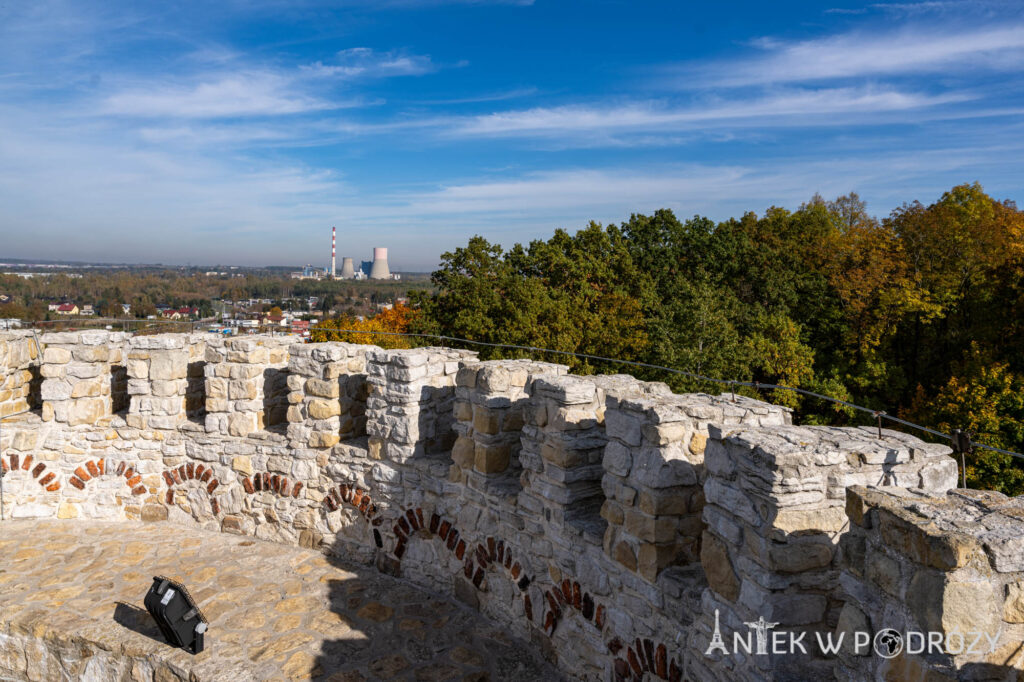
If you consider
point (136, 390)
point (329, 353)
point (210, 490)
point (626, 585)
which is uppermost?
point (329, 353)

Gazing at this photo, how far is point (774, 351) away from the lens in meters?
24.0

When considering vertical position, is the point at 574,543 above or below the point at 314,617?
above

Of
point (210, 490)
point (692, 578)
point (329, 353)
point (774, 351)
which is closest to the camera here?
point (692, 578)

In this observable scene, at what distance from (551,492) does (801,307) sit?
27.1 meters

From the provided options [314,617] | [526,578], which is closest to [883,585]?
[526,578]

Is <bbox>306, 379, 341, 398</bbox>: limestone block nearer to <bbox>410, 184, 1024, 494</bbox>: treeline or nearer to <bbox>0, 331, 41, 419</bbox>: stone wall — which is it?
<bbox>0, 331, 41, 419</bbox>: stone wall

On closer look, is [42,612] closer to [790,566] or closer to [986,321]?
[790,566]

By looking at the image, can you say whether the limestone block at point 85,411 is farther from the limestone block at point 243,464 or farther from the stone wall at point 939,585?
the stone wall at point 939,585

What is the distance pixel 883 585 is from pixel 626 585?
1852 mm

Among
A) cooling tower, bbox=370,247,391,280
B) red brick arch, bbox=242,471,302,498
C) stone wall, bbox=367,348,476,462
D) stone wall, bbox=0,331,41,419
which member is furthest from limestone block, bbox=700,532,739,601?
cooling tower, bbox=370,247,391,280

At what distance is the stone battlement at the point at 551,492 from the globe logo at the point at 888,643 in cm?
3

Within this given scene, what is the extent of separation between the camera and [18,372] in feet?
25.8

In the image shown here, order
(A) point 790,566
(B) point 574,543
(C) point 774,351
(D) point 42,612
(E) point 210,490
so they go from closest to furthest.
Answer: (A) point 790,566, (B) point 574,543, (D) point 42,612, (E) point 210,490, (C) point 774,351

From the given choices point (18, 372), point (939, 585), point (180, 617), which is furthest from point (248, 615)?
point (18, 372)
